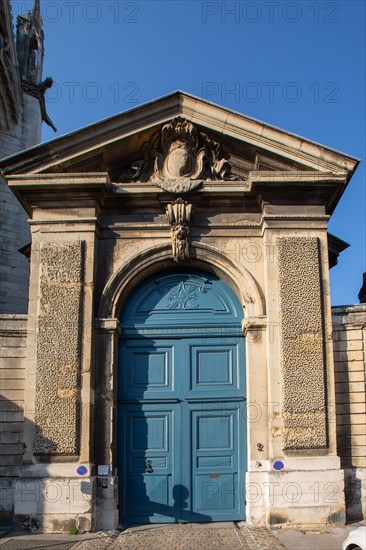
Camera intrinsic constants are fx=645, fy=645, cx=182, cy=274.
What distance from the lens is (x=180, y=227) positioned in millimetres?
10539

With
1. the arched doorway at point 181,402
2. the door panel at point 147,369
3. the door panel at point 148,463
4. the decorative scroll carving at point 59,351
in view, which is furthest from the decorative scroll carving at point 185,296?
the door panel at point 148,463

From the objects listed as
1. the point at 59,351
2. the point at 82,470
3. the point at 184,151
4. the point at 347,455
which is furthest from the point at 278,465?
the point at 184,151

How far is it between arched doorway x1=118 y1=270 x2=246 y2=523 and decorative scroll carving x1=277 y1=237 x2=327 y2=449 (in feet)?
2.77

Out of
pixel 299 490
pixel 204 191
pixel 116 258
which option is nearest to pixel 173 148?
pixel 204 191

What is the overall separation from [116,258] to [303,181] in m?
3.28

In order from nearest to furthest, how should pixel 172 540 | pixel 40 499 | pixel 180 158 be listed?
pixel 172 540 < pixel 40 499 < pixel 180 158

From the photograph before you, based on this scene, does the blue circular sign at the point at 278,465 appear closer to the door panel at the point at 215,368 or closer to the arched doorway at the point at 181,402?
the arched doorway at the point at 181,402

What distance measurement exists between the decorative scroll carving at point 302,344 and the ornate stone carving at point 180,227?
59.5 inches

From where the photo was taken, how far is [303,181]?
1037 cm

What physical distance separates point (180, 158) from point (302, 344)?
3702 millimetres

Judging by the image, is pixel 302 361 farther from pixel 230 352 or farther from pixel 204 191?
pixel 204 191

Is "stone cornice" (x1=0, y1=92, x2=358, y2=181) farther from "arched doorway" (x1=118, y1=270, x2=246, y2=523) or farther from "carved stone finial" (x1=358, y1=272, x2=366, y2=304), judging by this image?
"carved stone finial" (x1=358, y1=272, x2=366, y2=304)

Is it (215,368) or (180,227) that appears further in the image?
(180,227)

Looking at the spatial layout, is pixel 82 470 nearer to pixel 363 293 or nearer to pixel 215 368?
pixel 215 368
